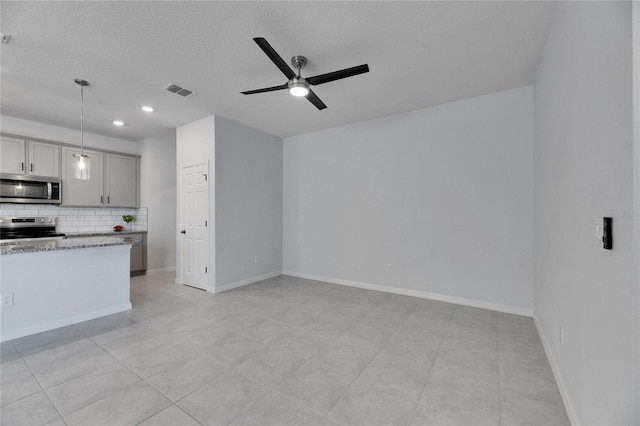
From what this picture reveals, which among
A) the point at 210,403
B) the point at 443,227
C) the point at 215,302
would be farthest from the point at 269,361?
the point at 443,227

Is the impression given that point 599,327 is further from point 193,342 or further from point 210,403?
point 193,342

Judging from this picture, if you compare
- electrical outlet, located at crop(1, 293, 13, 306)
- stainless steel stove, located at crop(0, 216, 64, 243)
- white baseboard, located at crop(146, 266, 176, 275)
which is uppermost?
stainless steel stove, located at crop(0, 216, 64, 243)

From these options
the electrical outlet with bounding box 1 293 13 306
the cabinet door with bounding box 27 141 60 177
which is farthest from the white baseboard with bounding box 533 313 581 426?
the cabinet door with bounding box 27 141 60 177

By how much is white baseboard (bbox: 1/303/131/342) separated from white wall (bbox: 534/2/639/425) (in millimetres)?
4528

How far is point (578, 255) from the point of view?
63.4 inches

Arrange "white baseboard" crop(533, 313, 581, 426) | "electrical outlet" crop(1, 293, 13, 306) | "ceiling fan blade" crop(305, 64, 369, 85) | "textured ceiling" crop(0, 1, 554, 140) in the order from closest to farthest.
→ "white baseboard" crop(533, 313, 581, 426) < "textured ceiling" crop(0, 1, 554, 140) < "ceiling fan blade" crop(305, 64, 369, 85) < "electrical outlet" crop(1, 293, 13, 306)

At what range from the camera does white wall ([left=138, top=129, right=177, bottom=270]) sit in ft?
18.6

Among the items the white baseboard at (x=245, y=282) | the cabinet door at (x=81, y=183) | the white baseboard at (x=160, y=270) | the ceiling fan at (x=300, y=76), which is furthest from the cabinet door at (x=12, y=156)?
the ceiling fan at (x=300, y=76)

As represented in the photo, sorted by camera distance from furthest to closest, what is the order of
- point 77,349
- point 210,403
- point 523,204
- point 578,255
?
point 523,204 → point 77,349 → point 210,403 → point 578,255

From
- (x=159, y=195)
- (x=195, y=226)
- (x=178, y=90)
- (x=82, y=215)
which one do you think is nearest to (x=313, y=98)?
(x=178, y=90)

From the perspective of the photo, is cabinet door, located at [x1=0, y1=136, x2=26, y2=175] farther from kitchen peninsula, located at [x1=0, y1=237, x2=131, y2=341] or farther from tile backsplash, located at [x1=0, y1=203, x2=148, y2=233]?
kitchen peninsula, located at [x1=0, y1=237, x2=131, y2=341]

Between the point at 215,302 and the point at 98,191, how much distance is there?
3615 millimetres

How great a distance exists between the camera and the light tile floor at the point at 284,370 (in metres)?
1.70

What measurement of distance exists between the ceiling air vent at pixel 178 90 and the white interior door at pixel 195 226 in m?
1.16
